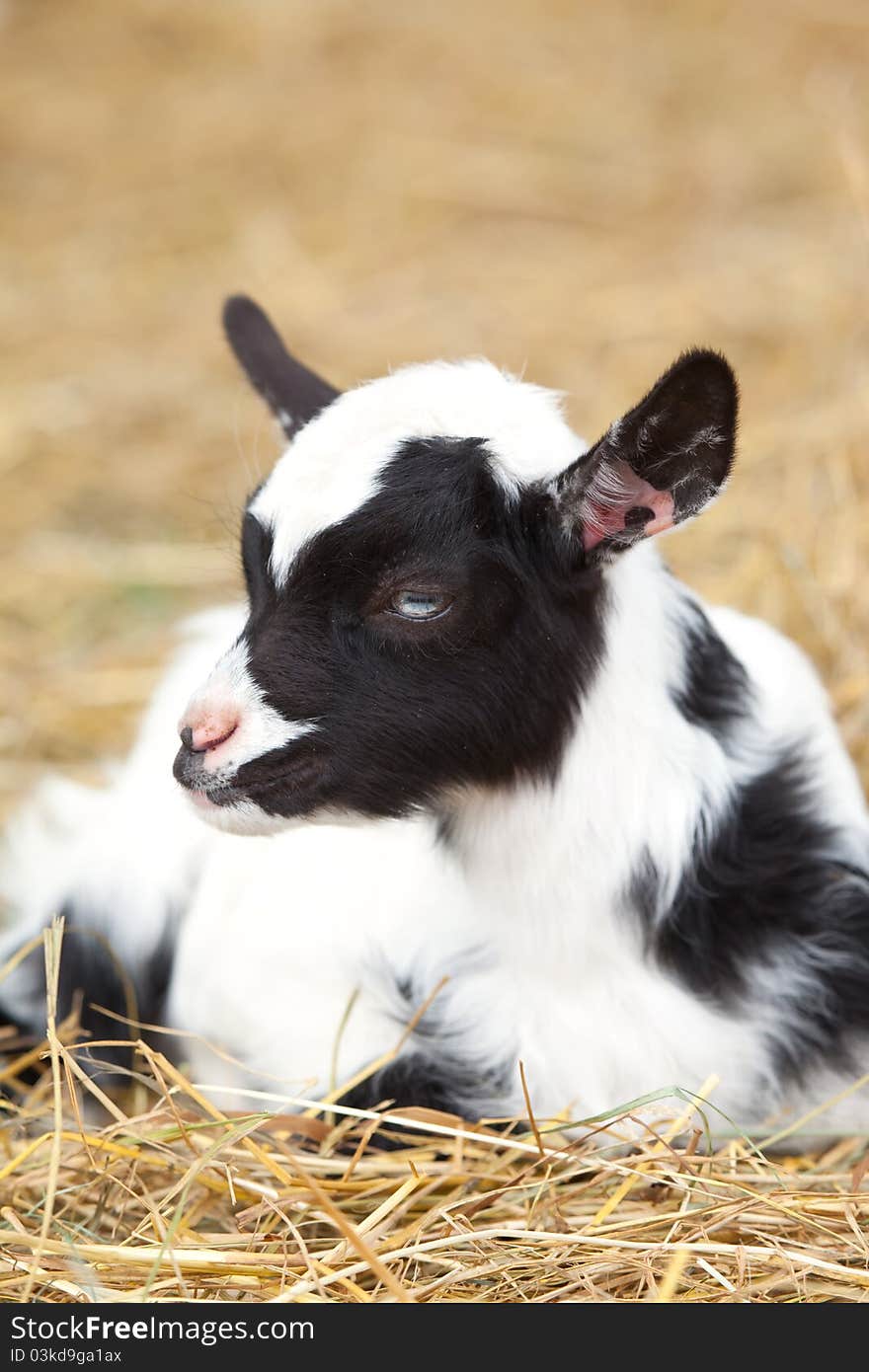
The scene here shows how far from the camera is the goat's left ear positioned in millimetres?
2475

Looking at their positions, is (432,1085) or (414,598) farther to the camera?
(432,1085)

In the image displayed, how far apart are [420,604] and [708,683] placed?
2.19 ft

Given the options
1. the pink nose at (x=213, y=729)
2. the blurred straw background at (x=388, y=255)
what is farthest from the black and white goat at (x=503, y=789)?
the blurred straw background at (x=388, y=255)

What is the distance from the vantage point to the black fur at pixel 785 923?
9.95ft

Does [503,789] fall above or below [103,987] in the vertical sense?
above

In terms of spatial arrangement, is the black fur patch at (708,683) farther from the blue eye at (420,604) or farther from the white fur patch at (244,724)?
the white fur patch at (244,724)

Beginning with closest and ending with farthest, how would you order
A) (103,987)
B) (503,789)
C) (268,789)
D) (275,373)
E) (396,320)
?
(268,789), (503,789), (275,373), (103,987), (396,320)

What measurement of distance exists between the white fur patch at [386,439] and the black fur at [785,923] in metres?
0.80

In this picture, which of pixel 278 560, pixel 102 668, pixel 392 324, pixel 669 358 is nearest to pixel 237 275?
pixel 392 324

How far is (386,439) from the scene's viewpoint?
8.94ft

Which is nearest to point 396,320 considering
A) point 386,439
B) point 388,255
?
point 388,255

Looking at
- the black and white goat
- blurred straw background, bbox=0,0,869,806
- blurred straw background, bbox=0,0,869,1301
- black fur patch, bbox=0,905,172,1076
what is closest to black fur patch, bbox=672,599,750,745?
the black and white goat

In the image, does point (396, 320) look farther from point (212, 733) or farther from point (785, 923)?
point (212, 733)
